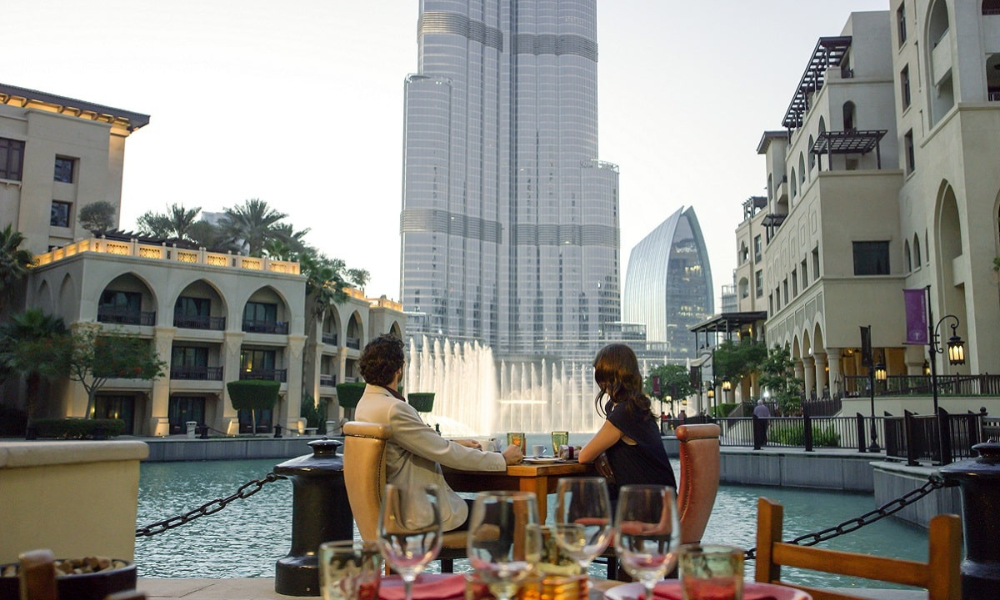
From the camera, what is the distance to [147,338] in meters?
41.8

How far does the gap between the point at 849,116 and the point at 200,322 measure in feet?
116

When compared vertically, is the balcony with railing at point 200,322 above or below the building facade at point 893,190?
below

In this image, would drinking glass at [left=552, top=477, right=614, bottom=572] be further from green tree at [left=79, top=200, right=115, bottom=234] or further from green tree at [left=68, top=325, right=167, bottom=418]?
green tree at [left=79, top=200, right=115, bottom=234]

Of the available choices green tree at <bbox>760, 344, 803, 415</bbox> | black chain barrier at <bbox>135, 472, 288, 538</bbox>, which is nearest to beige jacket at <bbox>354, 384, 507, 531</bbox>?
black chain barrier at <bbox>135, 472, 288, 538</bbox>

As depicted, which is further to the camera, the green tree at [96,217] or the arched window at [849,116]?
the green tree at [96,217]

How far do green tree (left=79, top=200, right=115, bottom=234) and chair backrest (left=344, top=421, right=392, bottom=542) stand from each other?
46.4 metres

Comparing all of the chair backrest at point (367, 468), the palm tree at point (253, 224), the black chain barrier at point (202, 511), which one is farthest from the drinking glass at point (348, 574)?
the palm tree at point (253, 224)

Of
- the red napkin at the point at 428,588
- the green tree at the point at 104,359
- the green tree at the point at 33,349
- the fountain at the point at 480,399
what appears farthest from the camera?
the fountain at the point at 480,399

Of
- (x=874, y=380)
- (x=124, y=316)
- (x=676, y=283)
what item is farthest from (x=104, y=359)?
(x=676, y=283)

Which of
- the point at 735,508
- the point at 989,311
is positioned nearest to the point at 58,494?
the point at 735,508

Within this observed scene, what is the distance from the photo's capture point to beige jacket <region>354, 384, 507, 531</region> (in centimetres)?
479

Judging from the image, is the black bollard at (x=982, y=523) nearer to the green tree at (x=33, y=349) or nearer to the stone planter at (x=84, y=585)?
the stone planter at (x=84, y=585)

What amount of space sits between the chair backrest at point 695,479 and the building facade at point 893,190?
84.6 feet

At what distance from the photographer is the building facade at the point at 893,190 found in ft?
88.8
